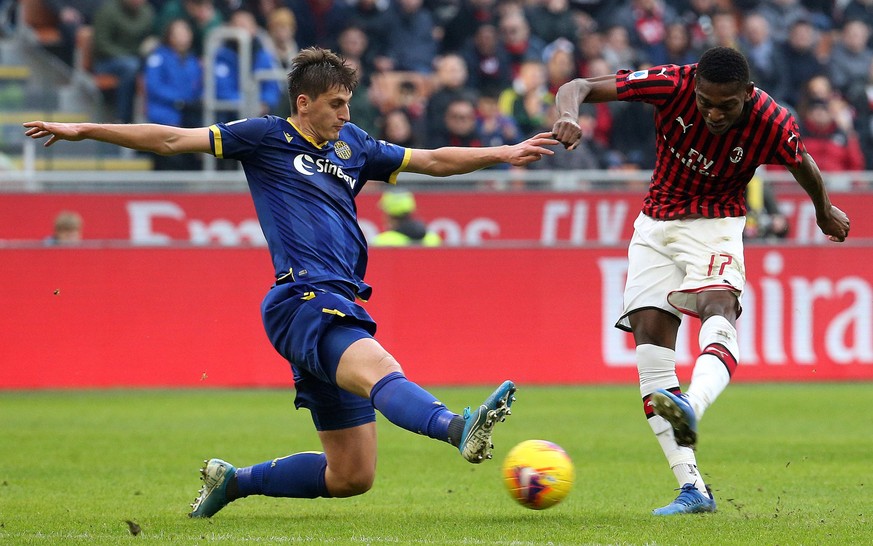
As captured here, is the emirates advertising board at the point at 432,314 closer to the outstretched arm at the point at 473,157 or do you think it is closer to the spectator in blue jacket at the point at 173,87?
the spectator in blue jacket at the point at 173,87

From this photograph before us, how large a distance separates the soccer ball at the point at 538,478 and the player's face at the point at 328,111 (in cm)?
169

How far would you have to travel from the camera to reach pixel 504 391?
208 inches

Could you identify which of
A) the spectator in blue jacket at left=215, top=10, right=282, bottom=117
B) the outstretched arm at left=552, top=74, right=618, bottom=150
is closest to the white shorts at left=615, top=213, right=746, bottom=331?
the outstretched arm at left=552, top=74, right=618, bottom=150

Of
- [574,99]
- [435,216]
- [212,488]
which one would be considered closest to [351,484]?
[212,488]

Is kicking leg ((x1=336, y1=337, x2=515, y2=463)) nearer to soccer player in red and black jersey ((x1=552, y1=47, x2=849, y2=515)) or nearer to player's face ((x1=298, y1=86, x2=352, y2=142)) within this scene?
player's face ((x1=298, y1=86, x2=352, y2=142))

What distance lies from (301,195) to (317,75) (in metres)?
0.54

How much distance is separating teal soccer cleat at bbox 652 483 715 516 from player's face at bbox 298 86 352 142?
A: 2.40 meters

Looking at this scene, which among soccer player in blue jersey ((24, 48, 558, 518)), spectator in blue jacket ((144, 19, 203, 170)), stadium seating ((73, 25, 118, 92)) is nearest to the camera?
soccer player in blue jersey ((24, 48, 558, 518))

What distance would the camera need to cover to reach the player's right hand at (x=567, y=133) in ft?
20.2

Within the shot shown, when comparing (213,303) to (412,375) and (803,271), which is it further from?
(803,271)

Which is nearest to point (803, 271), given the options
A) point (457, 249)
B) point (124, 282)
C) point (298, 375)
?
point (457, 249)

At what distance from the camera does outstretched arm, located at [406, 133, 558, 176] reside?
6305 millimetres

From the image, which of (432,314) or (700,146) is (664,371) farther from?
(432,314)

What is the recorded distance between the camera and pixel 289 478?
257 inches
